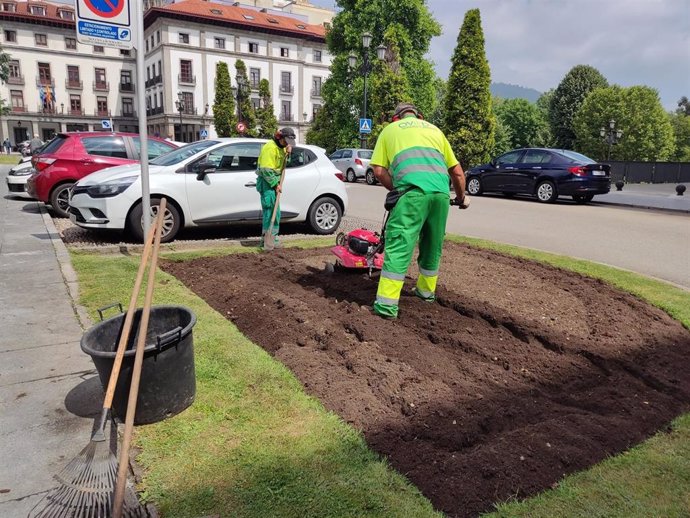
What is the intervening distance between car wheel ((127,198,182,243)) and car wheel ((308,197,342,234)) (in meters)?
2.28

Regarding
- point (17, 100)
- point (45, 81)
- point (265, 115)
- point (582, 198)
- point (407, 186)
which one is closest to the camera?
point (407, 186)

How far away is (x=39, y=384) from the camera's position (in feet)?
11.5

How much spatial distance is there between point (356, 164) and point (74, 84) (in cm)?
5308

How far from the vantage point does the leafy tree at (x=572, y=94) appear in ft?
187

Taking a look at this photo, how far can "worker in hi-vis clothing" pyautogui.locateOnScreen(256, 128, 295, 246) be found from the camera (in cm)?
768

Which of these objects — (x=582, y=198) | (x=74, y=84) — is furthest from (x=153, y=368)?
(x=74, y=84)

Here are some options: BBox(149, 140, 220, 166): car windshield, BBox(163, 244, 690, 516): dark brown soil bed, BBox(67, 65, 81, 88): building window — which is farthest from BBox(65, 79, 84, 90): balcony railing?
BBox(163, 244, 690, 516): dark brown soil bed

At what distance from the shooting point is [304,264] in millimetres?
6898

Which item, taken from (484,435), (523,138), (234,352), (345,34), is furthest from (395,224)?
(523,138)

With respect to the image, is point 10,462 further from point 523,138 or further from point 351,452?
point 523,138

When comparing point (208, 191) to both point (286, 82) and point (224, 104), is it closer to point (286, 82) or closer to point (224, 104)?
point (224, 104)

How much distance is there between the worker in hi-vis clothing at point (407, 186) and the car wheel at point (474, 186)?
48.2 ft

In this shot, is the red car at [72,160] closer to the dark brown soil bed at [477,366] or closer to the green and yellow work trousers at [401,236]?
the dark brown soil bed at [477,366]

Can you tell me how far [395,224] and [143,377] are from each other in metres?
2.48
